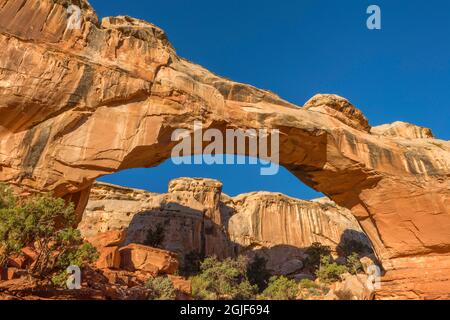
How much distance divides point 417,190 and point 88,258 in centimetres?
1671

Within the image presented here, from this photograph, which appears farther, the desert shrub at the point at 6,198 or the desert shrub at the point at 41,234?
the desert shrub at the point at 6,198

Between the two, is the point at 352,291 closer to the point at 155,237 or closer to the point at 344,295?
the point at 344,295

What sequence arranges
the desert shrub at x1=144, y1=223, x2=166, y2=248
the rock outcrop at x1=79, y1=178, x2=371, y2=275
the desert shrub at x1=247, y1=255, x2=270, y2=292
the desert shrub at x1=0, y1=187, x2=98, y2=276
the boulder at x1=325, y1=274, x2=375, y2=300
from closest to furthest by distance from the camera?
the desert shrub at x1=0, y1=187, x2=98, y2=276 → the boulder at x1=325, y1=274, x2=375, y2=300 → the desert shrub at x1=247, y1=255, x2=270, y2=292 → the desert shrub at x1=144, y1=223, x2=166, y2=248 → the rock outcrop at x1=79, y1=178, x2=371, y2=275

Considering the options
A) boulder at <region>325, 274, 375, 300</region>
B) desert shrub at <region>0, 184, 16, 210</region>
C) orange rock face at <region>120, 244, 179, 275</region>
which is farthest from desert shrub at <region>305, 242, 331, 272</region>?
desert shrub at <region>0, 184, 16, 210</region>

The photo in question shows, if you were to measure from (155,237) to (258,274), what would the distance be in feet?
35.4

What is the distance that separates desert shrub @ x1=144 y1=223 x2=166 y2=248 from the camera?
125ft

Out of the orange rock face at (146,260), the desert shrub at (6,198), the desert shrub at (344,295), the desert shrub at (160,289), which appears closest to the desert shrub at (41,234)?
the desert shrub at (6,198)

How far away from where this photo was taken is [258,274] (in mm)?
36406

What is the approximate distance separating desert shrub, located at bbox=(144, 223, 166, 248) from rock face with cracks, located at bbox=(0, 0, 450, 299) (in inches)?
839

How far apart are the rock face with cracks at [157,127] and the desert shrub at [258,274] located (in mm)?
15923

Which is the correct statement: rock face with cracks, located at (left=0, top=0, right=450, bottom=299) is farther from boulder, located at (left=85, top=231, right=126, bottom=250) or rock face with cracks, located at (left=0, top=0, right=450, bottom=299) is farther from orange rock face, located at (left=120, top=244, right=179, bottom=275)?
orange rock face, located at (left=120, top=244, right=179, bottom=275)

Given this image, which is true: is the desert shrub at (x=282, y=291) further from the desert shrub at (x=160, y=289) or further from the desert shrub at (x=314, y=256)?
the desert shrub at (x=314, y=256)

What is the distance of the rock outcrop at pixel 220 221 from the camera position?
41.0 m

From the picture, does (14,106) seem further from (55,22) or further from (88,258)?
(88,258)
